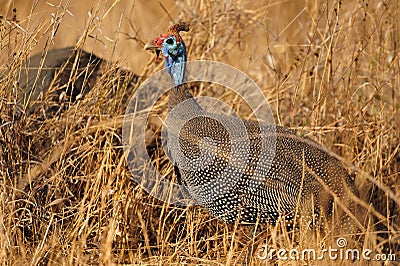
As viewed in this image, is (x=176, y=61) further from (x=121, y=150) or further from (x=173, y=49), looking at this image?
(x=121, y=150)

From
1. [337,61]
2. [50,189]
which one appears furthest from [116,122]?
[337,61]

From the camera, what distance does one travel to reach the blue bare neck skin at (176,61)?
277 centimetres

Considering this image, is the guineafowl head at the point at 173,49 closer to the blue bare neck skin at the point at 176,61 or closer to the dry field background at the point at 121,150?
the blue bare neck skin at the point at 176,61

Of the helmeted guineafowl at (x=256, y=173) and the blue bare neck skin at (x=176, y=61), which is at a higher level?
the blue bare neck skin at (x=176, y=61)

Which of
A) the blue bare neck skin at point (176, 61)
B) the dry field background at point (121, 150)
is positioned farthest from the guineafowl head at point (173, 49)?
the dry field background at point (121, 150)

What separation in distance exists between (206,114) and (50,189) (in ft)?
2.45

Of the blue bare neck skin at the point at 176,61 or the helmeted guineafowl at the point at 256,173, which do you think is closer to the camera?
the helmeted guineafowl at the point at 256,173

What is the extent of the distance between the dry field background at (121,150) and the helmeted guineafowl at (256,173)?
0.37 feet

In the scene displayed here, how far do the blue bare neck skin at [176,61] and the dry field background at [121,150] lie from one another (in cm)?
23

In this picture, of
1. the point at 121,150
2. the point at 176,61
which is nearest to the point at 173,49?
the point at 176,61

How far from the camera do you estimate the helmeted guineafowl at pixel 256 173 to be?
249cm

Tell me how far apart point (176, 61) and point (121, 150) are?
545 mm

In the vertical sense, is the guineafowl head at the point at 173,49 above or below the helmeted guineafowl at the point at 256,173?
above

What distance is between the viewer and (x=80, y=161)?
2846 millimetres
